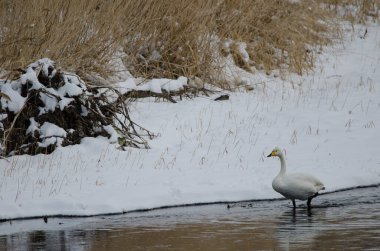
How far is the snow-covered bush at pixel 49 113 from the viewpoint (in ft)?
40.8

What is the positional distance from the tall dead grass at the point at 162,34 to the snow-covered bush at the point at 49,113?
0.74 m

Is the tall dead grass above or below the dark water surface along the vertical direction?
above

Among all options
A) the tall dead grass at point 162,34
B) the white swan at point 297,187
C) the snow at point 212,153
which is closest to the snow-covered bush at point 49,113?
the snow at point 212,153

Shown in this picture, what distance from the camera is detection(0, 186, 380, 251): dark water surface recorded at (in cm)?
805

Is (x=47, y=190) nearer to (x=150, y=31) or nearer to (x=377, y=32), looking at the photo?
(x=150, y=31)

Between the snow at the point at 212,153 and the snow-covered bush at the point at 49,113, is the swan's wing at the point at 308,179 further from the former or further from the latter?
the snow-covered bush at the point at 49,113

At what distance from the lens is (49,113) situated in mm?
12664

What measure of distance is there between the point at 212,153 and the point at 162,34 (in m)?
4.43

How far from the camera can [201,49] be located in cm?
1720

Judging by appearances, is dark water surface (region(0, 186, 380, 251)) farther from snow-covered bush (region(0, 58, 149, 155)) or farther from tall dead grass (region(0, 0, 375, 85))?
tall dead grass (region(0, 0, 375, 85))

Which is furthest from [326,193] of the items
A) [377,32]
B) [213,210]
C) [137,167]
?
[377,32]

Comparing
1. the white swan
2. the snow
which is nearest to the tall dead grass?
the snow

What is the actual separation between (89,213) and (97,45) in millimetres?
5640

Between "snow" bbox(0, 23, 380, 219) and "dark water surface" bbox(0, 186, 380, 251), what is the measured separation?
54 cm
